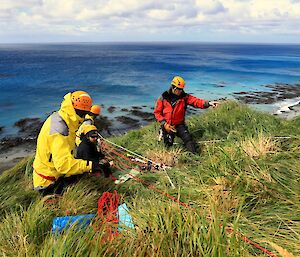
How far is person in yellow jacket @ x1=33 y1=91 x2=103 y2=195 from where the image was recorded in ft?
12.1

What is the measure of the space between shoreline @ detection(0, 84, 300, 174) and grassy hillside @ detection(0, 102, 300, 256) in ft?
28.5

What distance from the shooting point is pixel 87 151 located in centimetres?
558

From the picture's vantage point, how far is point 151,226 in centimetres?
271

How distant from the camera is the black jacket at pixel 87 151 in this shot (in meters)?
5.56

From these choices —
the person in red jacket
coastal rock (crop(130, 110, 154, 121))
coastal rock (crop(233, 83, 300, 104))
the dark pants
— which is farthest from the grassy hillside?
coastal rock (crop(233, 83, 300, 104))

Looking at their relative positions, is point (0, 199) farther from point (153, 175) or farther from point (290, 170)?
point (290, 170)

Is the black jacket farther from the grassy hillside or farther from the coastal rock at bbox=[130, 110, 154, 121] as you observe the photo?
the coastal rock at bbox=[130, 110, 154, 121]

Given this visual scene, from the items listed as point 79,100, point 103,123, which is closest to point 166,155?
point 79,100

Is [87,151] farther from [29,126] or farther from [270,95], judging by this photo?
[270,95]

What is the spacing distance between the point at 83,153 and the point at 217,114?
4.81 metres

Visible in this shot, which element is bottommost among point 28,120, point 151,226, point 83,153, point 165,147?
point 28,120

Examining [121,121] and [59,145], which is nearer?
[59,145]

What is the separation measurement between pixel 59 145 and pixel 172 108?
3769 millimetres

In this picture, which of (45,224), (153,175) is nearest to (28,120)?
(153,175)
